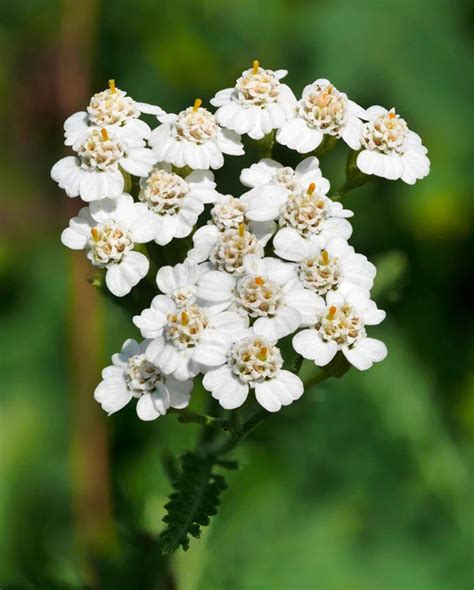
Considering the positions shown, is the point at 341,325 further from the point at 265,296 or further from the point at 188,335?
the point at 188,335

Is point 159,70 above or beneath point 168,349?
above

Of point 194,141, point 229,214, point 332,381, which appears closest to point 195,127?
point 194,141

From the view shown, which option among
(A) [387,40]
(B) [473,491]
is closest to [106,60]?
(A) [387,40]

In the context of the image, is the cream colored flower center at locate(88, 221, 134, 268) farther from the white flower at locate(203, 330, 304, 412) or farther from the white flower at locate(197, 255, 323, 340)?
the white flower at locate(203, 330, 304, 412)

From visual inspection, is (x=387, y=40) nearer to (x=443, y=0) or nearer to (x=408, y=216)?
(x=443, y=0)

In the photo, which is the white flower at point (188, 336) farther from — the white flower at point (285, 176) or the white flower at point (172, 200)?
the white flower at point (285, 176)

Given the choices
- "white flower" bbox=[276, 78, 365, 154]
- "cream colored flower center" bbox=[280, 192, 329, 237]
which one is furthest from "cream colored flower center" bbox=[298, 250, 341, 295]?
"white flower" bbox=[276, 78, 365, 154]

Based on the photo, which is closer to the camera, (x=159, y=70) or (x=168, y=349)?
(x=168, y=349)

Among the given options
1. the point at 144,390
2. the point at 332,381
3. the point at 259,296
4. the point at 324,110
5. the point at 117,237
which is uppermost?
the point at 324,110
